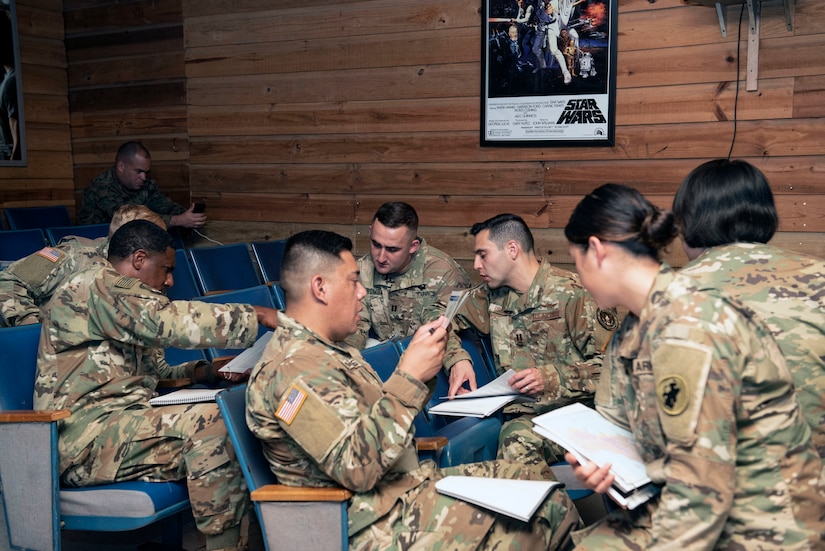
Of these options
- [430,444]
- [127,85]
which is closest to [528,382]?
[430,444]

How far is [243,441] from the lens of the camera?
2.17 metres

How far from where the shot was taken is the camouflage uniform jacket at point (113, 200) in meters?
5.91

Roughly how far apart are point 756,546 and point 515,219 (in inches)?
77.9

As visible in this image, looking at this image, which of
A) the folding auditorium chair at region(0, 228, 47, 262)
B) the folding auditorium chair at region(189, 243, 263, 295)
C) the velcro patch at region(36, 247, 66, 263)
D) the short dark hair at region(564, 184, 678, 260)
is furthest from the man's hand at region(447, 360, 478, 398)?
the folding auditorium chair at region(0, 228, 47, 262)

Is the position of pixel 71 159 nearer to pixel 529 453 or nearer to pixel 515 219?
pixel 515 219

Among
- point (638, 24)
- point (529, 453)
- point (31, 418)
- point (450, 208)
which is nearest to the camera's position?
point (31, 418)

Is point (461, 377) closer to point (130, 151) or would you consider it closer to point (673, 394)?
point (673, 394)

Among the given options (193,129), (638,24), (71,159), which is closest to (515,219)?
(638,24)

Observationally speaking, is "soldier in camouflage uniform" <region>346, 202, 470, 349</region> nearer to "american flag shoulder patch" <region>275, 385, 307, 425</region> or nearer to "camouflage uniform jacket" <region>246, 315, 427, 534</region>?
"camouflage uniform jacket" <region>246, 315, 427, 534</region>

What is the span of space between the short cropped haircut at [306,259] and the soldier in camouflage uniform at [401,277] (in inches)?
54.7

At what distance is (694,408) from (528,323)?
1773 mm

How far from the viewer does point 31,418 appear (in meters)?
2.52

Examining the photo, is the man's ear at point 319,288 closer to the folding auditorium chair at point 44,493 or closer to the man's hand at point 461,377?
the folding auditorium chair at point 44,493

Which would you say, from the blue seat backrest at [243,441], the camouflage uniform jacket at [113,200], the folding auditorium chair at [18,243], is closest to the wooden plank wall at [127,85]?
the camouflage uniform jacket at [113,200]
